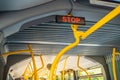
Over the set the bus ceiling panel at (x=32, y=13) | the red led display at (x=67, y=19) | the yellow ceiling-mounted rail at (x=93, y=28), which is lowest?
the yellow ceiling-mounted rail at (x=93, y=28)

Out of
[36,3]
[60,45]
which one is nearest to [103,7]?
[36,3]

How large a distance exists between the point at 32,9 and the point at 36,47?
2265mm

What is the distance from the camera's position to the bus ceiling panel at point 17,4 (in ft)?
7.75

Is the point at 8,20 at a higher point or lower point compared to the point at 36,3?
lower

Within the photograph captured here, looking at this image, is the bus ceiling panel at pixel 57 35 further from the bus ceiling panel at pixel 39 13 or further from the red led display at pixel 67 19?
the red led display at pixel 67 19

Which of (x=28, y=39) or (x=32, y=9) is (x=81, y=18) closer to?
(x=32, y=9)

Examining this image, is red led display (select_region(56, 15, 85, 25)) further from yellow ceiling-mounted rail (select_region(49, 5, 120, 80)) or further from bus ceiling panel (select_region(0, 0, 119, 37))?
yellow ceiling-mounted rail (select_region(49, 5, 120, 80))

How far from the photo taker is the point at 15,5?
7.97 ft

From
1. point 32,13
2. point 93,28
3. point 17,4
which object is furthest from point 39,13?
point 93,28

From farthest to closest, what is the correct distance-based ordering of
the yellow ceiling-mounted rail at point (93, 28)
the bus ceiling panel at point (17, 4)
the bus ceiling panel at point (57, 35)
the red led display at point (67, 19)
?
the bus ceiling panel at point (57, 35)
the red led display at point (67, 19)
the bus ceiling panel at point (17, 4)
the yellow ceiling-mounted rail at point (93, 28)

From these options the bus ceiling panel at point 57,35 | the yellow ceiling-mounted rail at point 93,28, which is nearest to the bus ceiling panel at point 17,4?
the yellow ceiling-mounted rail at point 93,28

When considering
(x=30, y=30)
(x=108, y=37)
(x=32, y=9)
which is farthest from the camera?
(x=108, y=37)

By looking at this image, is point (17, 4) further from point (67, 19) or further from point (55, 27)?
point (55, 27)

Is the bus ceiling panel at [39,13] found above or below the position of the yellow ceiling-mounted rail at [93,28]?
above
